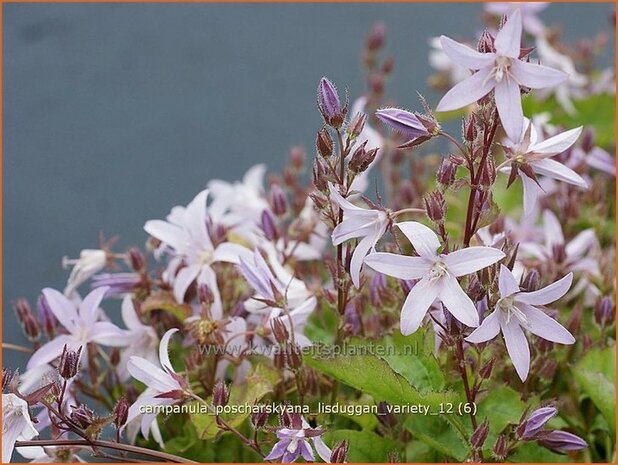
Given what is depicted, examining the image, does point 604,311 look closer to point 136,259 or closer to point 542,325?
point 542,325

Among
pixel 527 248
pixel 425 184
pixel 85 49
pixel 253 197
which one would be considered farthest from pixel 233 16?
pixel 527 248

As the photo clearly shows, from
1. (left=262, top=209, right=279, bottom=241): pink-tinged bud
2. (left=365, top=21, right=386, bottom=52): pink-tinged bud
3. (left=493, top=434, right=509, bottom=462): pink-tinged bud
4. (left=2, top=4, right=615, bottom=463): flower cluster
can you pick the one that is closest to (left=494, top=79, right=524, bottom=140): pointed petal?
(left=2, top=4, right=615, bottom=463): flower cluster

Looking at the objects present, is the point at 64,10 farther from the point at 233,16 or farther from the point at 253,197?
the point at 253,197

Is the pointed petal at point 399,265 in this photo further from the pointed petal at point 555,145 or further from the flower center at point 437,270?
the pointed petal at point 555,145

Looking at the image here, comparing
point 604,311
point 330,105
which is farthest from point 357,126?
point 604,311

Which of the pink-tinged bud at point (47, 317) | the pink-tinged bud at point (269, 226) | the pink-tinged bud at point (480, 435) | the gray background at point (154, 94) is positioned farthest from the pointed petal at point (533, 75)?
the gray background at point (154, 94)

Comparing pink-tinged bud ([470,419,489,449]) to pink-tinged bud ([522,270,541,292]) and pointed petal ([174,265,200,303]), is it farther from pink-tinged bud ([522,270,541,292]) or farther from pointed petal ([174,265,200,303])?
pointed petal ([174,265,200,303])
